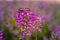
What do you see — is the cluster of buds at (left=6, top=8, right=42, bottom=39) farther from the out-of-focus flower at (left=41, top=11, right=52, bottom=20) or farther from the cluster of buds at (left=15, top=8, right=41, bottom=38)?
the out-of-focus flower at (left=41, top=11, right=52, bottom=20)

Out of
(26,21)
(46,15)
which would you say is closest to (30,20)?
(26,21)

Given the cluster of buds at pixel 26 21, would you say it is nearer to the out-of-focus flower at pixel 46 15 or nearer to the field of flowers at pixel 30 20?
the field of flowers at pixel 30 20

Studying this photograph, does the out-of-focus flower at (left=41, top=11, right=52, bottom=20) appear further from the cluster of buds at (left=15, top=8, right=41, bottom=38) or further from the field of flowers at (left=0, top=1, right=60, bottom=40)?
the cluster of buds at (left=15, top=8, right=41, bottom=38)

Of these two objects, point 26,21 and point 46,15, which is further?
point 46,15

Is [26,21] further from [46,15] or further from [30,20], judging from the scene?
[46,15]

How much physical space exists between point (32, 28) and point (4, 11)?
0.47m

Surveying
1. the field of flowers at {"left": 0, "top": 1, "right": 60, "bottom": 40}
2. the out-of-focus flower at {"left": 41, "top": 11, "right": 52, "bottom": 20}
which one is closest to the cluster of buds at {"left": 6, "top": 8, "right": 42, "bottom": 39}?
the field of flowers at {"left": 0, "top": 1, "right": 60, "bottom": 40}

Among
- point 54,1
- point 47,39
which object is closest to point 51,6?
point 54,1

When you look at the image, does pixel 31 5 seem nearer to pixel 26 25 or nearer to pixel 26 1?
pixel 26 1

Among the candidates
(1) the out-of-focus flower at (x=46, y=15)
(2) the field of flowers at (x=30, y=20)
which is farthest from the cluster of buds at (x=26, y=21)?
(1) the out-of-focus flower at (x=46, y=15)

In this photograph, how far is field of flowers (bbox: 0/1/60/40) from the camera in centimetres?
128

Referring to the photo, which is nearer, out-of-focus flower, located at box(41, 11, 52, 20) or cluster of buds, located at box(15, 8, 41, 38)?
cluster of buds, located at box(15, 8, 41, 38)

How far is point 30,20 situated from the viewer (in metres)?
1.27

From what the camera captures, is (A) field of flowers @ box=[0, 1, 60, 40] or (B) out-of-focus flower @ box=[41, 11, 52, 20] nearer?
(A) field of flowers @ box=[0, 1, 60, 40]
